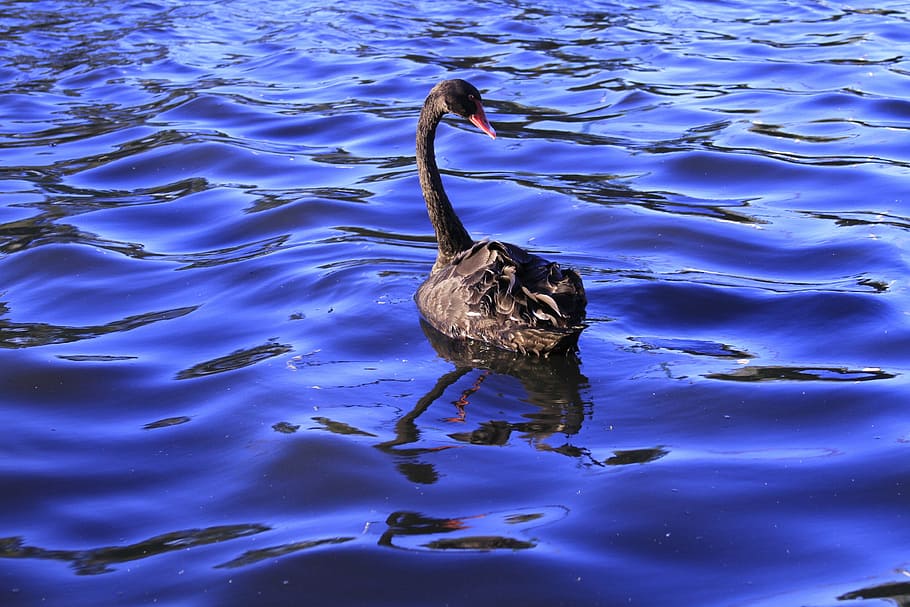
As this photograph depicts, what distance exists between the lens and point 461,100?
7.78m

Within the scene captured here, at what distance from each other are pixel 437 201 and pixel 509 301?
1.57 meters

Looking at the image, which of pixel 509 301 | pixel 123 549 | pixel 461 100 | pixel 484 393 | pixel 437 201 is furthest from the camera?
pixel 437 201

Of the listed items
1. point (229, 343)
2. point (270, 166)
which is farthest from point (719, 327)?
point (270, 166)

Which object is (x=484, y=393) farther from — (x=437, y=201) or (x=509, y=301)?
(x=437, y=201)

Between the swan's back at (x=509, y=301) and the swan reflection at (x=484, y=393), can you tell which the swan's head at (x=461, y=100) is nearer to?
the swan's back at (x=509, y=301)

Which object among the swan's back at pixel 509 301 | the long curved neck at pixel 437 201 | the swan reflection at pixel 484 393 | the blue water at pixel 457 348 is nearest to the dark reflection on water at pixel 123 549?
the blue water at pixel 457 348

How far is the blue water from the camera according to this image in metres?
4.72

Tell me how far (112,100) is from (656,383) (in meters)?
9.68

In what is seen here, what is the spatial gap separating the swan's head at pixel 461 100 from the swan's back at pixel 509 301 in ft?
3.53

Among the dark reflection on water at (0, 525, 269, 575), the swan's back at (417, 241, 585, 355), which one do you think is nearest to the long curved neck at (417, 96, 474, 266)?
the swan's back at (417, 241, 585, 355)

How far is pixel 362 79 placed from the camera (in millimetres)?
14992

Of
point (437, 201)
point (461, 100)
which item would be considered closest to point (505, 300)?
point (437, 201)

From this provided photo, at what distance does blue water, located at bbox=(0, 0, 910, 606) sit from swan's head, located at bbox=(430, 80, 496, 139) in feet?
3.89

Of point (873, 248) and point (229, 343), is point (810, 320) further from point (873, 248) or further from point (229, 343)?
point (229, 343)
